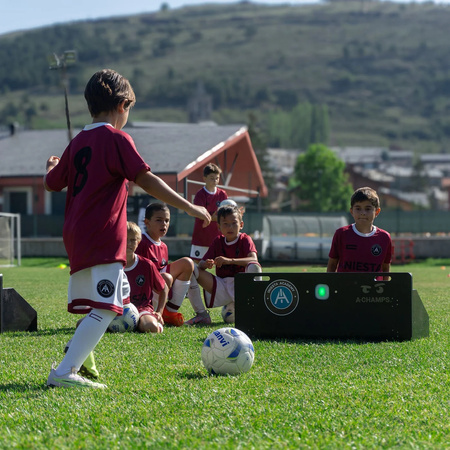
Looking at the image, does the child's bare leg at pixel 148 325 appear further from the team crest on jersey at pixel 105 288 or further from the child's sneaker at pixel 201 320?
the team crest on jersey at pixel 105 288

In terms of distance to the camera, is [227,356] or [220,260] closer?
[227,356]

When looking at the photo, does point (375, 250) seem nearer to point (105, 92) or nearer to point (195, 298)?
point (195, 298)

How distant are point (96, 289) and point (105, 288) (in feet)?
0.18

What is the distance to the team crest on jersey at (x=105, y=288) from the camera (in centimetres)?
490

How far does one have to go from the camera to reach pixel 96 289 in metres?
4.90

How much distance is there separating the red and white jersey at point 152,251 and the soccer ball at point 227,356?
3222mm

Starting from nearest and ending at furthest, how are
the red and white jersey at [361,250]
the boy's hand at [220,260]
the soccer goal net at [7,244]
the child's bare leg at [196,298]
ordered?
1. the red and white jersey at [361,250]
2. the boy's hand at [220,260]
3. the child's bare leg at [196,298]
4. the soccer goal net at [7,244]

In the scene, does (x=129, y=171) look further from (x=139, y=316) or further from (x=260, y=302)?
(x=139, y=316)

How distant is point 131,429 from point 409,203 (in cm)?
12409

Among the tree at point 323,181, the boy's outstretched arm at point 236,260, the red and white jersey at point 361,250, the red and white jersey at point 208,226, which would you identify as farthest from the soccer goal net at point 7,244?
the tree at point 323,181

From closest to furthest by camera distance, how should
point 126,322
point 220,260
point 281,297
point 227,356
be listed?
point 227,356 < point 281,297 < point 126,322 < point 220,260

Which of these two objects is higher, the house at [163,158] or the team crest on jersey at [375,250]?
the house at [163,158]

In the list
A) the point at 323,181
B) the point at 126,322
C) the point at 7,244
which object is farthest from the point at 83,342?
the point at 323,181

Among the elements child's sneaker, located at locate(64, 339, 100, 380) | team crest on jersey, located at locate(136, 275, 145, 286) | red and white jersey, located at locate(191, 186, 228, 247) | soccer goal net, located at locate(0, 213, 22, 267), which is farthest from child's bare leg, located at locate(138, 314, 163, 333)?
soccer goal net, located at locate(0, 213, 22, 267)
